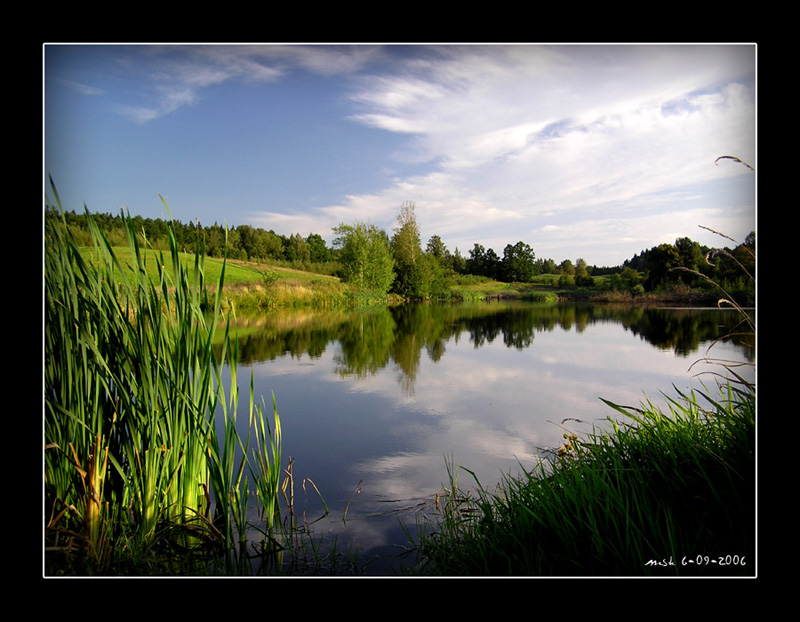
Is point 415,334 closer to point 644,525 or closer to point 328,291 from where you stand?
point 644,525

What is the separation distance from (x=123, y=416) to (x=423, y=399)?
2.91 metres

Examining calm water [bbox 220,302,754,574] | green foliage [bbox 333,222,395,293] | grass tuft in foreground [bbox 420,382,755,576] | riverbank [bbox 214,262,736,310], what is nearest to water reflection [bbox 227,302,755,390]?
calm water [bbox 220,302,754,574]

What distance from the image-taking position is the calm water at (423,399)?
2381mm

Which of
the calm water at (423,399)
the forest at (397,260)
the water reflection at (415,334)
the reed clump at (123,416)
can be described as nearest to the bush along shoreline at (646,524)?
the calm water at (423,399)

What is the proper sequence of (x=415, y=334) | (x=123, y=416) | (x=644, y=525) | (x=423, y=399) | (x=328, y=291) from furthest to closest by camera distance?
1. (x=328, y=291)
2. (x=415, y=334)
3. (x=423, y=399)
4. (x=123, y=416)
5. (x=644, y=525)

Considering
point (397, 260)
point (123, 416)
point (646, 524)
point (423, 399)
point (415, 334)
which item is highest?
point (397, 260)

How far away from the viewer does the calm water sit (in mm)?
2381

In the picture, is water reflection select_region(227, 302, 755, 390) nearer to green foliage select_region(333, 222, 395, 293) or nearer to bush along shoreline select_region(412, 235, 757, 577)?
green foliage select_region(333, 222, 395, 293)

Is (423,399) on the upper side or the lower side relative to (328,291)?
lower

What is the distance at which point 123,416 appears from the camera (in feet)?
5.58

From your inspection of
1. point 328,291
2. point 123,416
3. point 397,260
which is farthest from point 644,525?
point 328,291

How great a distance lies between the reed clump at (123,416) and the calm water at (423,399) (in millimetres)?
485
